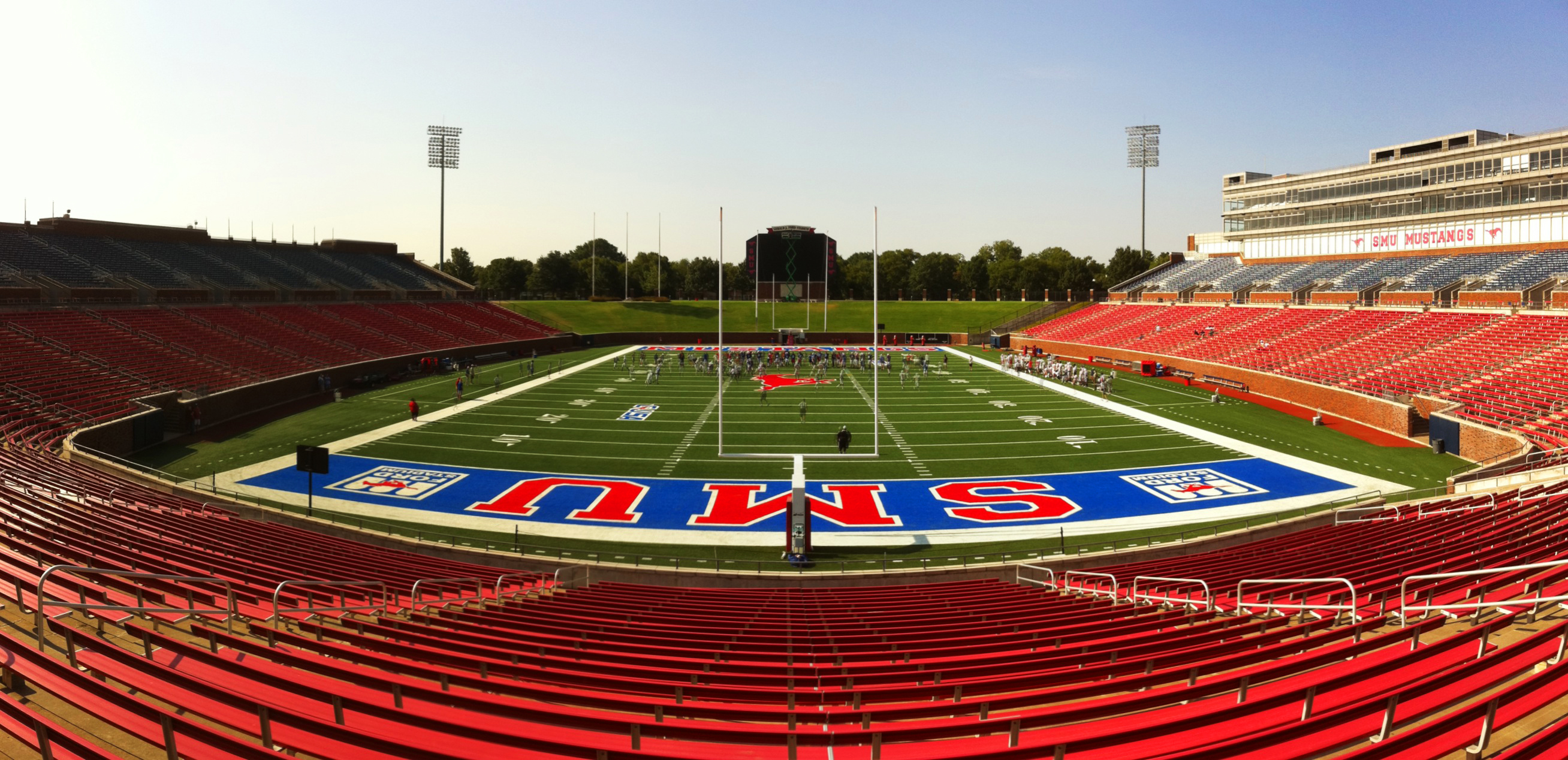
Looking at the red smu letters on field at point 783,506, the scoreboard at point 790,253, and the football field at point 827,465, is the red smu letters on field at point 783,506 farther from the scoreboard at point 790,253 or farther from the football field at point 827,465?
the scoreboard at point 790,253

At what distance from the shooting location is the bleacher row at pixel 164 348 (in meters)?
24.8

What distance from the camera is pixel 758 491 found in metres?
20.0

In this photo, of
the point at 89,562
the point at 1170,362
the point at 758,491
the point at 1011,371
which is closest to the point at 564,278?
the point at 1011,371

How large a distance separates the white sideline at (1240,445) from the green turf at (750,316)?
122 ft

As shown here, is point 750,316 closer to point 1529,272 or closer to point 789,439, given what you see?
point 789,439

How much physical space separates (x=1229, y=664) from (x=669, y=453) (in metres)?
19.5

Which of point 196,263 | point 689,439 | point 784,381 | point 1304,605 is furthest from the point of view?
point 196,263

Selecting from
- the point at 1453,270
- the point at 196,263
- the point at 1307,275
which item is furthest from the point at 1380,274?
the point at 196,263

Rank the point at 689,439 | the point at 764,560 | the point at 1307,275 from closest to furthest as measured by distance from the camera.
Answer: the point at 764,560 < the point at 689,439 < the point at 1307,275

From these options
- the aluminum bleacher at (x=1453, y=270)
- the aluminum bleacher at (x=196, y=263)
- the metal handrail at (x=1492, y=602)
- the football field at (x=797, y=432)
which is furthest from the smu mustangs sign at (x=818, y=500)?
the aluminum bleacher at (x=196, y=263)

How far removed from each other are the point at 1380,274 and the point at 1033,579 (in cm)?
4851

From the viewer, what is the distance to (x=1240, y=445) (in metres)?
25.4

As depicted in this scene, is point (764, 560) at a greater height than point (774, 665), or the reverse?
point (774, 665)

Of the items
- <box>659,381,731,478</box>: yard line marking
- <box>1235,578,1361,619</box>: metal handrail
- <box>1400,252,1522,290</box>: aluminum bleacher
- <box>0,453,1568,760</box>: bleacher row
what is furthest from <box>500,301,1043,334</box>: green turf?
<box>1235,578,1361,619</box>: metal handrail
